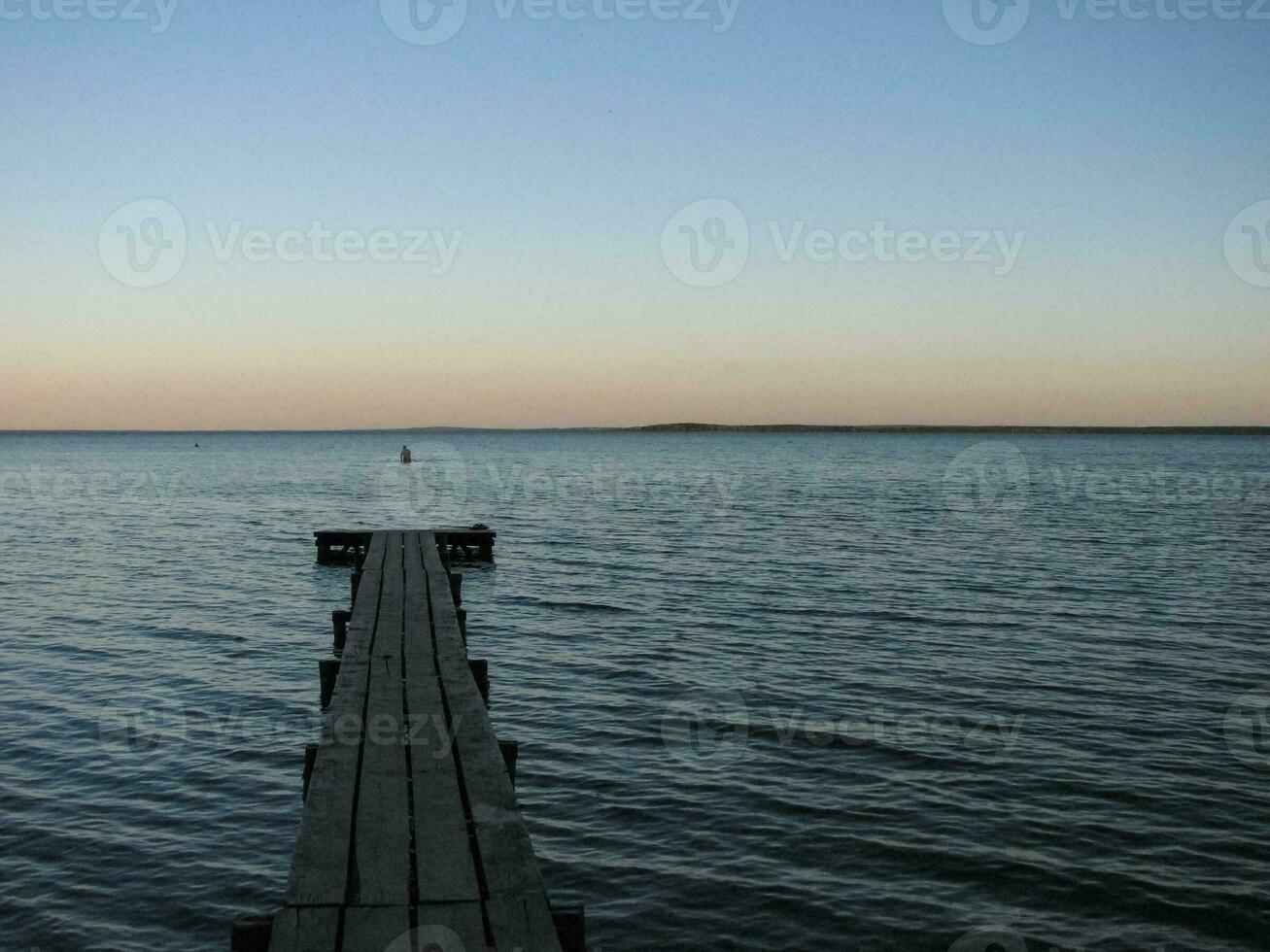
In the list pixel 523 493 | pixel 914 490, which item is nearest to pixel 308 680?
pixel 523 493

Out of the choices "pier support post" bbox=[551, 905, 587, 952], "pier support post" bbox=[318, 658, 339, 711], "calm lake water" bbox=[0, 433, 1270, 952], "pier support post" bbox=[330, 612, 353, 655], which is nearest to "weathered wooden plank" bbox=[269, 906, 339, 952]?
"pier support post" bbox=[551, 905, 587, 952]

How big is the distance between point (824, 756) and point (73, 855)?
806 cm

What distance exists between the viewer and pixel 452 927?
575cm

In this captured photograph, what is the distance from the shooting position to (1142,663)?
1864cm

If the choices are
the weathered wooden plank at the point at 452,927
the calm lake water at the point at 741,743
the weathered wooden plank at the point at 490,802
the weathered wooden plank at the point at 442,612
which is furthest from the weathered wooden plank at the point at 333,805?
the calm lake water at the point at 741,743

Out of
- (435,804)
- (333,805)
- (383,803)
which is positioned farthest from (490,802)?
(333,805)

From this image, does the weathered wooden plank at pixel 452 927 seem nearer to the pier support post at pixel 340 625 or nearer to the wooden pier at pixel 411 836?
the wooden pier at pixel 411 836

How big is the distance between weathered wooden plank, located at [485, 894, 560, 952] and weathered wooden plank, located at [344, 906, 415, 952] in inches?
18.0

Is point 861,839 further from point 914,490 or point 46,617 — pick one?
point 914,490

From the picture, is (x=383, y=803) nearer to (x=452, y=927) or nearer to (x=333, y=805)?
(x=333, y=805)

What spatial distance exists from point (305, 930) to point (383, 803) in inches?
72.1

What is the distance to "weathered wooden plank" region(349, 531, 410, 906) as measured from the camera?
20.5ft

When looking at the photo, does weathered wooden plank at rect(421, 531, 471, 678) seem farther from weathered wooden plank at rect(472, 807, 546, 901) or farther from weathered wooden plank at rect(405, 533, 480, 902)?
weathered wooden plank at rect(472, 807, 546, 901)

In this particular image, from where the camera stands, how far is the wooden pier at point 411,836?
575 centimetres
